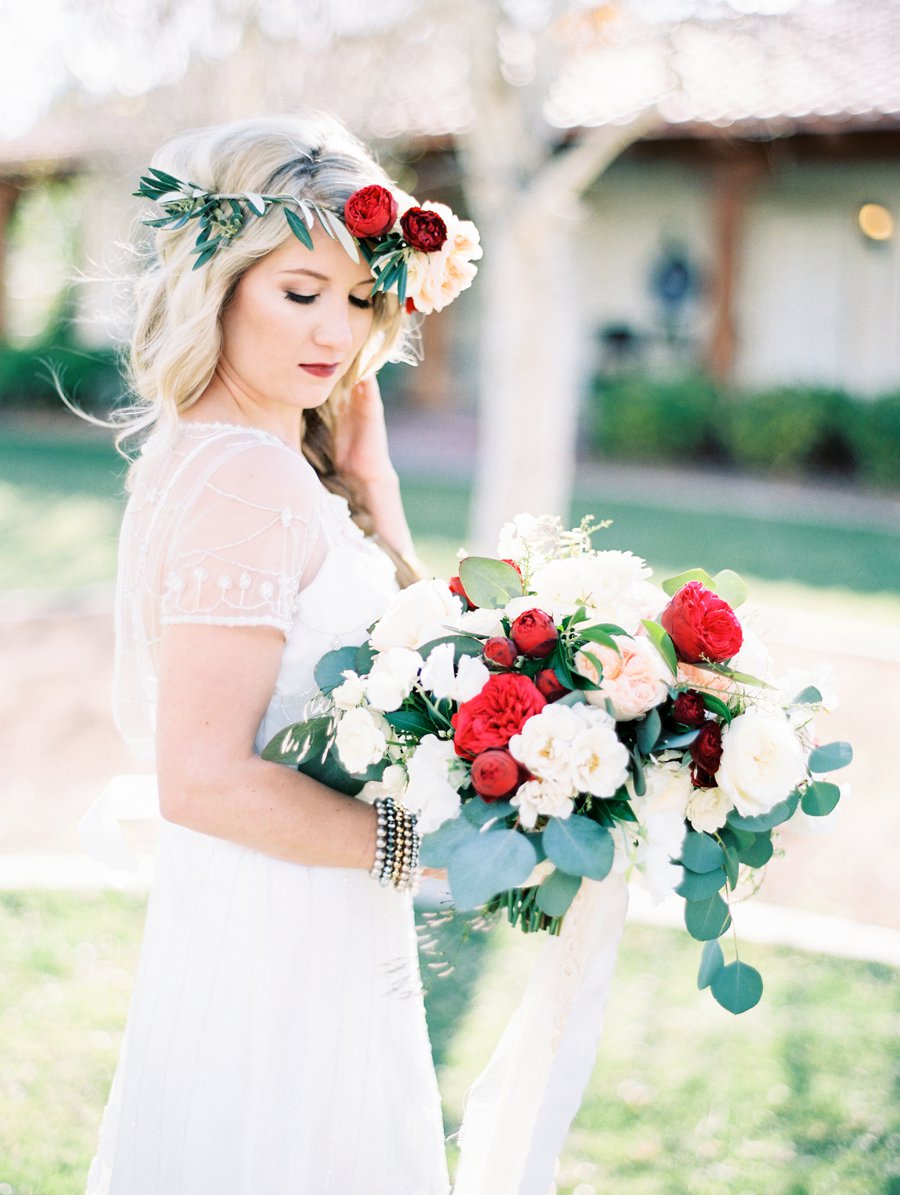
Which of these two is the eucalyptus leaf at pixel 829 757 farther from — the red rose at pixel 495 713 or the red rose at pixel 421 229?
the red rose at pixel 421 229

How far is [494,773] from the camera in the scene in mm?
1679

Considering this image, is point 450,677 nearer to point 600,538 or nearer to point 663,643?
point 663,643

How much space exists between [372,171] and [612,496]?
1138 centimetres

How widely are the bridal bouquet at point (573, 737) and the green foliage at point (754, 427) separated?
40.4 ft

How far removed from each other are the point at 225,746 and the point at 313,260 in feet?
2.66

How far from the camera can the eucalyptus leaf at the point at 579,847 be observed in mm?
1659

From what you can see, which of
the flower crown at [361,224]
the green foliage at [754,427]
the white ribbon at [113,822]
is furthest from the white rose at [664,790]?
the green foliage at [754,427]

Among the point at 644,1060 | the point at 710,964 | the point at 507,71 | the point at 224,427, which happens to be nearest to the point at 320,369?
the point at 224,427

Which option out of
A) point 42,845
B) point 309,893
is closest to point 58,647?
point 42,845

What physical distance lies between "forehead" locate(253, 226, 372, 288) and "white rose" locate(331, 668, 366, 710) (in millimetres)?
691

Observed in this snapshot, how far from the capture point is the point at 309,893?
2104mm

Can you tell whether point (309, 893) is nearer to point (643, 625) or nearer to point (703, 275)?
point (643, 625)

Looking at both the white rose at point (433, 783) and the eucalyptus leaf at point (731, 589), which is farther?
the eucalyptus leaf at point (731, 589)

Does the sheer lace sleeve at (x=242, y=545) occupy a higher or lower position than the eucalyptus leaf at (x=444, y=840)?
higher
